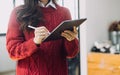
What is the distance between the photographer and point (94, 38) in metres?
3.08

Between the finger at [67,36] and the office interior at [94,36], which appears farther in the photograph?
the office interior at [94,36]

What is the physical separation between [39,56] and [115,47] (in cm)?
208

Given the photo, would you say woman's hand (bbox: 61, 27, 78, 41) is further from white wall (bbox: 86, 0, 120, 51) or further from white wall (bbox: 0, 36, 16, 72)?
white wall (bbox: 86, 0, 120, 51)

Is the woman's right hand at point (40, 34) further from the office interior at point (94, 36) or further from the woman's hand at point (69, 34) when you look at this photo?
the office interior at point (94, 36)

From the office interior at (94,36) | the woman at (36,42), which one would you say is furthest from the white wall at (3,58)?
the woman at (36,42)

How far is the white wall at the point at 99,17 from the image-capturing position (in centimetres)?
298

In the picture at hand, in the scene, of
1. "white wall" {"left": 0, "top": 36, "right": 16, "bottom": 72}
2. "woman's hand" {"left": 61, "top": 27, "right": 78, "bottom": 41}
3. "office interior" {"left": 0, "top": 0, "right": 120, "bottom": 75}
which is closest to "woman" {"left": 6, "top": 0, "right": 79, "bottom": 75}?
"woman's hand" {"left": 61, "top": 27, "right": 78, "bottom": 41}

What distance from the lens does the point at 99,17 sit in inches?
125

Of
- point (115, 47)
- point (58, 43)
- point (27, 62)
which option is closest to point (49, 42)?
point (58, 43)

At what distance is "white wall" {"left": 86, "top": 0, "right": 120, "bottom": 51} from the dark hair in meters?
1.72

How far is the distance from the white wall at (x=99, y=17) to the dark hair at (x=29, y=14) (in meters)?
1.72

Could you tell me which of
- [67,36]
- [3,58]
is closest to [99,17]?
[3,58]

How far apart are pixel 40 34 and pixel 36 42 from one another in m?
0.05

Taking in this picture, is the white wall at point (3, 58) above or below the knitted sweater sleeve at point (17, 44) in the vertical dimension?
below
